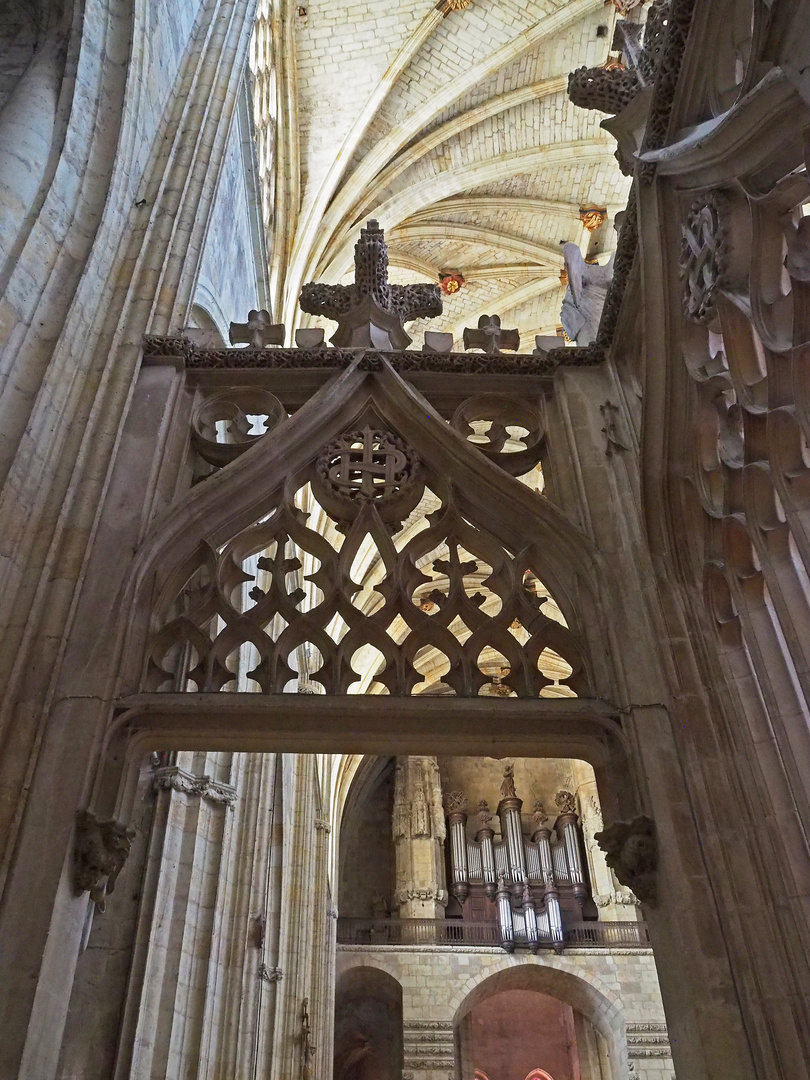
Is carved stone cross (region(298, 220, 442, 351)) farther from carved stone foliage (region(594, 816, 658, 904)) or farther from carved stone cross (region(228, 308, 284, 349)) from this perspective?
carved stone foliage (region(594, 816, 658, 904))

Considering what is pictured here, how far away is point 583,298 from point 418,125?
9.40 meters

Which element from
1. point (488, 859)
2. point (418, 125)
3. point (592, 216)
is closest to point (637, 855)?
point (418, 125)

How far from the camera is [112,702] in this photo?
10.9 ft

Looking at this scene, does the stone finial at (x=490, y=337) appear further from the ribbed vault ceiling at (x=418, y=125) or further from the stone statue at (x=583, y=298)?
the ribbed vault ceiling at (x=418, y=125)

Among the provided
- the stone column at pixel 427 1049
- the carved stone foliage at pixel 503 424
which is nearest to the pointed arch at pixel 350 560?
the carved stone foliage at pixel 503 424

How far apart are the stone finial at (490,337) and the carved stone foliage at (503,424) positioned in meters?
0.36

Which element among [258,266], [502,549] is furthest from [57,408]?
[258,266]

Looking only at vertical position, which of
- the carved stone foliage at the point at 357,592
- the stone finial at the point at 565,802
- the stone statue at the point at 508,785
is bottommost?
the carved stone foliage at the point at 357,592

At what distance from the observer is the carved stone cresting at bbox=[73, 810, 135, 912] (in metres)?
2.96

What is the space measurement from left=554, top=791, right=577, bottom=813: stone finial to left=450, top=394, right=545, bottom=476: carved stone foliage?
1986 cm

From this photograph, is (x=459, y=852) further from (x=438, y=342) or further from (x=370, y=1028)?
(x=438, y=342)

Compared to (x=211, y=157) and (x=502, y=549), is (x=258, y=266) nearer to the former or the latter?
(x=211, y=157)

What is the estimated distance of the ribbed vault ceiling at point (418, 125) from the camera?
12.5 metres

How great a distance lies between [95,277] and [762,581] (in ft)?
11.3
